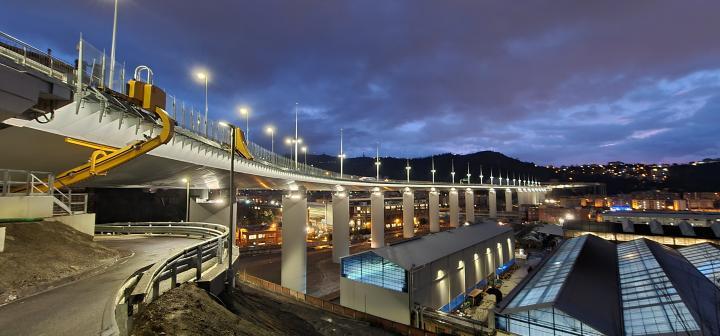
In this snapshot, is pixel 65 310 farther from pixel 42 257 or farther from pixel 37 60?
pixel 37 60

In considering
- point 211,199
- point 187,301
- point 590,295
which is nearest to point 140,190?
point 211,199

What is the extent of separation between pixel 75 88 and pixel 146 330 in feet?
30.1

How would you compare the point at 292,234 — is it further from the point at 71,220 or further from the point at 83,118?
the point at 83,118

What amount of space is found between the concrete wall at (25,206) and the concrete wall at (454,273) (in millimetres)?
23585

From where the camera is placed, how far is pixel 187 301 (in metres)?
9.58

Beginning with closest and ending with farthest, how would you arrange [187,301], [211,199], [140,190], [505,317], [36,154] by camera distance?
[187,301]
[36,154]
[505,317]
[140,190]
[211,199]

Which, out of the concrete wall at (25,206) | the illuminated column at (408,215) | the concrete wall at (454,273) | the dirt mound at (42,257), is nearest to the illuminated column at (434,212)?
the illuminated column at (408,215)

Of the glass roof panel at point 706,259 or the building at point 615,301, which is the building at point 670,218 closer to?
the glass roof panel at point 706,259

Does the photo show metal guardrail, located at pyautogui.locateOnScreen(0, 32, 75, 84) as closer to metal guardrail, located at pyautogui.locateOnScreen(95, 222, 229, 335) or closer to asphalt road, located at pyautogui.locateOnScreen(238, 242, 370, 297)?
metal guardrail, located at pyautogui.locateOnScreen(95, 222, 229, 335)

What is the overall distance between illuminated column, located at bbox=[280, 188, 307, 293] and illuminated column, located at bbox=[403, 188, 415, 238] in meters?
35.1

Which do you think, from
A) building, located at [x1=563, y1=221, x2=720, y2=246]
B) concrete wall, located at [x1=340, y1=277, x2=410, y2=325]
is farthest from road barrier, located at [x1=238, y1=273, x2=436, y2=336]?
building, located at [x1=563, y1=221, x2=720, y2=246]

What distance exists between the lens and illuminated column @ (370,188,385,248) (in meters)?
64.8

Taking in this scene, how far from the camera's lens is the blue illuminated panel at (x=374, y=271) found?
27984mm

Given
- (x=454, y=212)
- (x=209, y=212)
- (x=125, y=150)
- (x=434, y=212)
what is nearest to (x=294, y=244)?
(x=209, y=212)
